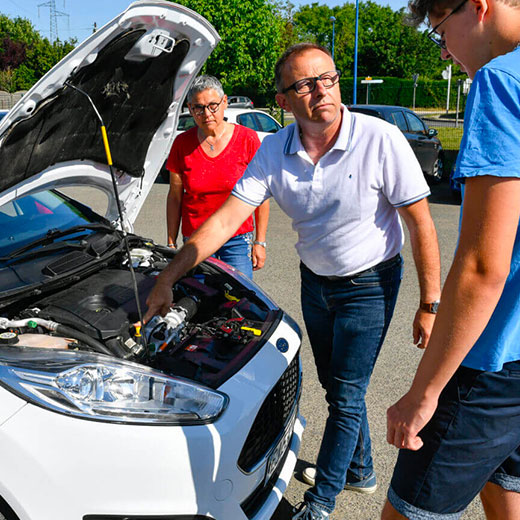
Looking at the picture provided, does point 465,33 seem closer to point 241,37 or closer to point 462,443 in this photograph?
point 462,443

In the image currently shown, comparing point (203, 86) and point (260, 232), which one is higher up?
point (203, 86)

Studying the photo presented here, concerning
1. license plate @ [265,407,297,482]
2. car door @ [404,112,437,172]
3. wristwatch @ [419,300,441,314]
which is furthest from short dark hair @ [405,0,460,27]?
car door @ [404,112,437,172]

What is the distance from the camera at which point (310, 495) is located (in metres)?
2.42

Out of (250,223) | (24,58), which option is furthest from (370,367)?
(24,58)

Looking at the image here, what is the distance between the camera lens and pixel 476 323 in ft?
4.15

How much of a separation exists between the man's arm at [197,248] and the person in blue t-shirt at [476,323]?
45.8 inches

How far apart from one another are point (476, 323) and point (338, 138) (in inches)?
46.9

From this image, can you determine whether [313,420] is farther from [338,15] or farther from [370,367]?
[338,15]

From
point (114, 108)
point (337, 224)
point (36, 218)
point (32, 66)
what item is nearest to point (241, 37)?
point (114, 108)

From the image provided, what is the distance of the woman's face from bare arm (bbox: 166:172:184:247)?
1.40 feet

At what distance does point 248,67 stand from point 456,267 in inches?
960

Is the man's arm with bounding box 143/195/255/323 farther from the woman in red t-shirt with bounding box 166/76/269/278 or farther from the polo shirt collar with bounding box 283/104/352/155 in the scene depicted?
the woman in red t-shirt with bounding box 166/76/269/278

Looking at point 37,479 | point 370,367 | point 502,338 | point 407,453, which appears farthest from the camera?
point 370,367

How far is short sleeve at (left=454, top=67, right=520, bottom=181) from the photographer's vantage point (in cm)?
117
